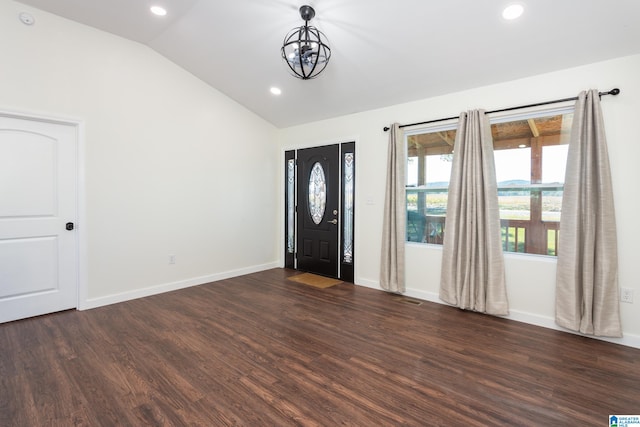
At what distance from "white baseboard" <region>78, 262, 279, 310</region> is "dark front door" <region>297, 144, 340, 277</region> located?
91cm

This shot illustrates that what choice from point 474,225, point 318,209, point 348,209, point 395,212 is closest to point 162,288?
point 318,209

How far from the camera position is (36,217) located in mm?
3359

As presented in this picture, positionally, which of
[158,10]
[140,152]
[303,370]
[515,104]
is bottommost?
[303,370]

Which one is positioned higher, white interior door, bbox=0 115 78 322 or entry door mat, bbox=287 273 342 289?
white interior door, bbox=0 115 78 322

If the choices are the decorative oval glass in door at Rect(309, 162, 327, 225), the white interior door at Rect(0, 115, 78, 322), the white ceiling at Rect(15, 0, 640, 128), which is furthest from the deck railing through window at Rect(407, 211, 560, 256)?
the white interior door at Rect(0, 115, 78, 322)

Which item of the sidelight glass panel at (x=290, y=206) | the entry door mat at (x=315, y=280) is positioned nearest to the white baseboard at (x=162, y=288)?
the sidelight glass panel at (x=290, y=206)

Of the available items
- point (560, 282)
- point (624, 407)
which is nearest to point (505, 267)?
point (560, 282)

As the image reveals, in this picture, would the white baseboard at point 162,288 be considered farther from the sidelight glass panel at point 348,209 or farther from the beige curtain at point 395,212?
the beige curtain at point 395,212

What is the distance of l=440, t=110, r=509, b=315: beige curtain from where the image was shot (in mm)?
3410

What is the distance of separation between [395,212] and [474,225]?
1012mm

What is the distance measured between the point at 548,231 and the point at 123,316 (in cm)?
469

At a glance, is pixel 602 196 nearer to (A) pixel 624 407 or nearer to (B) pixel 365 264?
(A) pixel 624 407

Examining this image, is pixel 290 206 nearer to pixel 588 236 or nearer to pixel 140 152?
pixel 140 152

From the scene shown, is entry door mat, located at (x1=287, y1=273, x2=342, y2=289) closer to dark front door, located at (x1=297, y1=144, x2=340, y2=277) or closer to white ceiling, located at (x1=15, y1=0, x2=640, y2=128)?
dark front door, located at (x1=297, y1=144, x2=340, y2=277)
